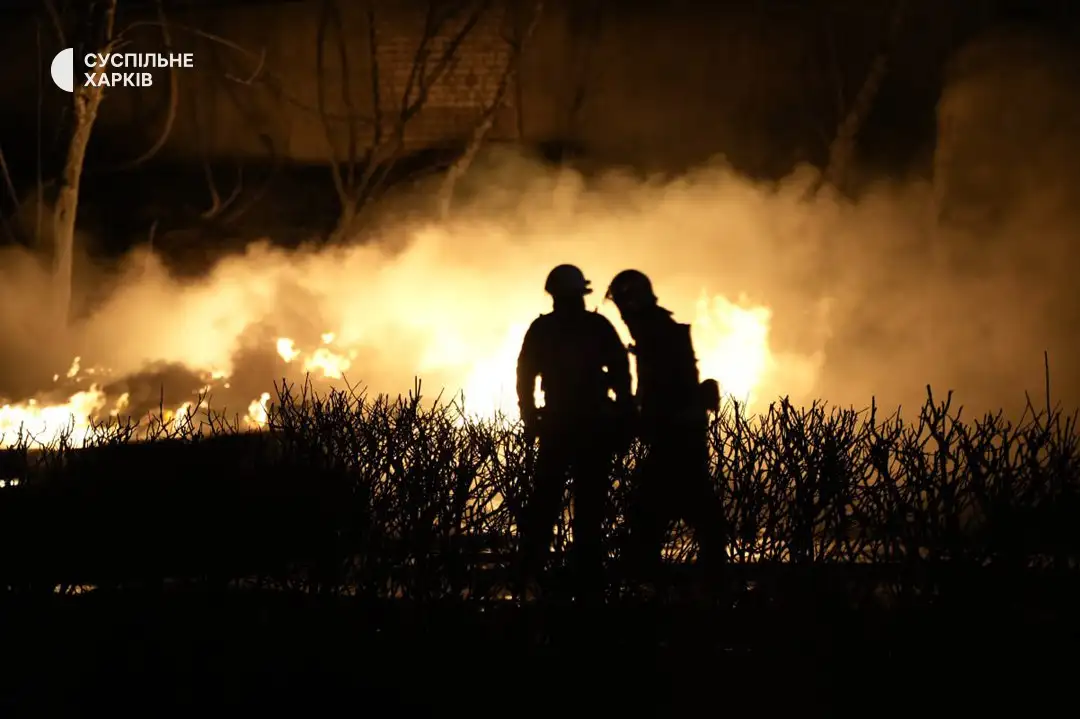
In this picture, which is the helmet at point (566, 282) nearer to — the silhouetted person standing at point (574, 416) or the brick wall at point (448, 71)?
the silhouetted person standing at point (574, 416)

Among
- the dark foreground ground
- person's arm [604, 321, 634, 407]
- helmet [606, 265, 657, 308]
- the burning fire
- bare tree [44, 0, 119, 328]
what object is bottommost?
the dark foreground ground

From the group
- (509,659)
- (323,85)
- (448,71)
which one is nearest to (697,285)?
(448,71)

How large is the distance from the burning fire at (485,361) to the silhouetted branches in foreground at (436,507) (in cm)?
620

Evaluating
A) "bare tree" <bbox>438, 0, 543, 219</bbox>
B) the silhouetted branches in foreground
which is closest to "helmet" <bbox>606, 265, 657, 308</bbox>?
the silhouetted branches in foreground

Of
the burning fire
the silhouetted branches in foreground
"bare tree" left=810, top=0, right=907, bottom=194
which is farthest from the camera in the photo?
"bare tree" left=810, top=0, right=907, bottom=194

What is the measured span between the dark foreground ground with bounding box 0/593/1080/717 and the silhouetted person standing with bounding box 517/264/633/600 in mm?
371

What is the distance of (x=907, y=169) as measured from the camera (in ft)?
47.4

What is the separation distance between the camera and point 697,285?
46.2 ft

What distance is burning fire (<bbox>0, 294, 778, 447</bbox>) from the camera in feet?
40.6

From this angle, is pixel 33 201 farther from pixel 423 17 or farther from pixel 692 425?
pixel 692 425

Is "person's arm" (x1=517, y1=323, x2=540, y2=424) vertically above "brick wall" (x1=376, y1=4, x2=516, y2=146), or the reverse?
"brick wall" (x1=376, y1=4, x2=516, y2=146)

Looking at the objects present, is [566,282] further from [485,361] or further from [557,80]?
[557,80]

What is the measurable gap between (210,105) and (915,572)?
1416 cm

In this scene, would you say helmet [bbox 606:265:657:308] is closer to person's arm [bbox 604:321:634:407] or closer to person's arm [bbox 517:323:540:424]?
person's arm [bbox 604:321:634:407]
